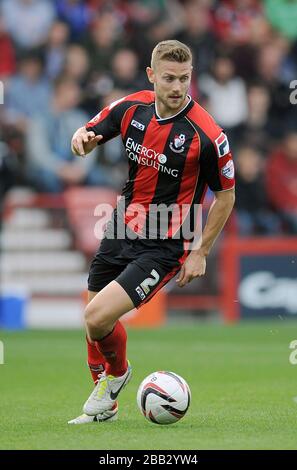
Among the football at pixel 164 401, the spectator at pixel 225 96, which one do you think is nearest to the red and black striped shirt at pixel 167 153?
the football at pixel 164 401

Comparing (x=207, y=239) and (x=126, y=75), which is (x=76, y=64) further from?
(x=207, y=239)

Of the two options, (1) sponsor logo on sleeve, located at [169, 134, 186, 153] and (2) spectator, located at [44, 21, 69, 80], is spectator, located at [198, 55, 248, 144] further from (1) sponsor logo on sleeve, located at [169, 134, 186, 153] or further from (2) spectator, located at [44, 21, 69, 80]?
(1) sponsor logo on sleeve, located at [169, 134, 186, 153]

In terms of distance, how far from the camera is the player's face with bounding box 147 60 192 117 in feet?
24.0

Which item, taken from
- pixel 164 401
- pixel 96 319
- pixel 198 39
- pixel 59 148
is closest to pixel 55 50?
pixel 59 148

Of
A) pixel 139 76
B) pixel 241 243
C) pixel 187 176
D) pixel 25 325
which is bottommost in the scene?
pixel 25 325

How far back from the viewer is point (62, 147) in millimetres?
15820

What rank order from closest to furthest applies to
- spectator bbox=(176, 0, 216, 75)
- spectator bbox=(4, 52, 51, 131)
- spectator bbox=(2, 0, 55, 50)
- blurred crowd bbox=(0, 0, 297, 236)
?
blurred crowd bbox=(0, 0, 297, 236) < spectator bbox=(4, 52, 51, 131) < spectator bbox=(2, 0, 55, 50) < spectator bbox=(176, 0, 216, 75)

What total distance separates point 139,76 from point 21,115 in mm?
1880

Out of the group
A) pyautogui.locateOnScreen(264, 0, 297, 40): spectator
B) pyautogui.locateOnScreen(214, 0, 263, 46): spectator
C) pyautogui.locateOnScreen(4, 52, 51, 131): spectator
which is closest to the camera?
pyautogui.locateOnScreen(4, 52, 51, 131): spectator

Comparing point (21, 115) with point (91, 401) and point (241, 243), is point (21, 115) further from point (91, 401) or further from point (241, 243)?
point (91, 401)

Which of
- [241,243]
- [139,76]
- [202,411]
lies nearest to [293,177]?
[241,243]

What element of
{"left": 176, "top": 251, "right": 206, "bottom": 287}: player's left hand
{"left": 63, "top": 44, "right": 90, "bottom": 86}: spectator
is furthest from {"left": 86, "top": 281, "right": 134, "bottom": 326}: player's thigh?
{"left": 63, "top": 44, "right": 90, "bottom": 86}: spectator

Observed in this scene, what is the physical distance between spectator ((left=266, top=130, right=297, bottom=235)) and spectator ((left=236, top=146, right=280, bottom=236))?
0.16 metres

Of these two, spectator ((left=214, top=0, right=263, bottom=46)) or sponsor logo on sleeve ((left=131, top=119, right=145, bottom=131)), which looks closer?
sponsor logo on sleeve ((left=131, top=119, right=145, bottom=131))
